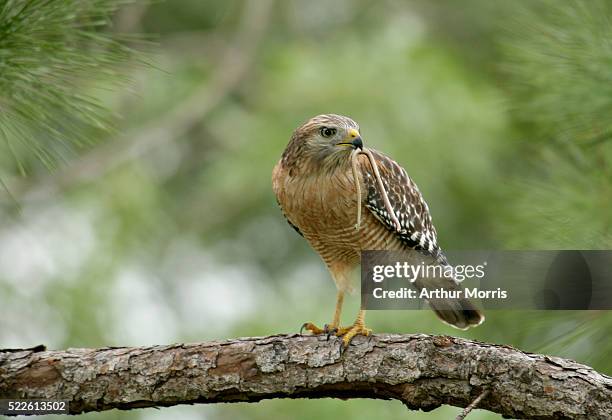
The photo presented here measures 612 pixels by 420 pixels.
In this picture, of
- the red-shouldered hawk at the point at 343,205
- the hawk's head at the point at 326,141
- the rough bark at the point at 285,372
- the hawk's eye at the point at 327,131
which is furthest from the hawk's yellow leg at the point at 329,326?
the hawk's eye at the point at 327,131

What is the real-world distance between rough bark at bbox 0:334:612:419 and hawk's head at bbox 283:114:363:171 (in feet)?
Answer: 3.15

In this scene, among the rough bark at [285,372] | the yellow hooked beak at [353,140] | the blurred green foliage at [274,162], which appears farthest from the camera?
the yellow hooked beak at [353,140]

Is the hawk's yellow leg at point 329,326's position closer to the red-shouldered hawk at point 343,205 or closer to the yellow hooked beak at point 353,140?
the red-shouldered hawk at point 343,205

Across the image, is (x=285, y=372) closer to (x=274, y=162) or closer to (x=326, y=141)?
(x=326, y=141)

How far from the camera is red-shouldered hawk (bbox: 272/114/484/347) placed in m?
4.56

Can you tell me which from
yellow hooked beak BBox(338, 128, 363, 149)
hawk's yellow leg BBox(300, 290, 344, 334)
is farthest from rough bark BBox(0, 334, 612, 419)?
yellow hooked beak BBox(338, 128, 363, 149)

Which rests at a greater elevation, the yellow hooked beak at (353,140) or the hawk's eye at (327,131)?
the hawk's eye at (327,131)

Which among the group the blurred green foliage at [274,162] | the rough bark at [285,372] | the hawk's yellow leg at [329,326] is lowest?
the rough bark at [285,372]

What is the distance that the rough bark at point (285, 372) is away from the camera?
3441mm

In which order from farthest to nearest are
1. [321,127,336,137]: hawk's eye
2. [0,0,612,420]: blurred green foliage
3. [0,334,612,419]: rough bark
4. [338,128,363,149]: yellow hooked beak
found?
[321,127,336,137]: hawk's eye < [338,128,363,149]: yellow hooked beak < [0,0,612,420]: blurred green foliage < [0,334,612,419]: rough bark

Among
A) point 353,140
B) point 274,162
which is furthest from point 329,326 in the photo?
point 274,162

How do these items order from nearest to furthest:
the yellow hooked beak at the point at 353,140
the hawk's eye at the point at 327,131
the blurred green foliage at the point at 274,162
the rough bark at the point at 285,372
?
the rough bark at the point at 285,372, the blurred green foliage at the point at 274,162, the yellow hooked beak at the point at 353,140, the hawk's eye at the point at 327,131

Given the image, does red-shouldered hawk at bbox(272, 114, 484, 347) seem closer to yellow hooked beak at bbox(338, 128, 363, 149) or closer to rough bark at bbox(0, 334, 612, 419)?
yellow hooked beak at bbox(338, 128, 363, 149)

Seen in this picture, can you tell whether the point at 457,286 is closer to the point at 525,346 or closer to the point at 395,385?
the point at 525,346
